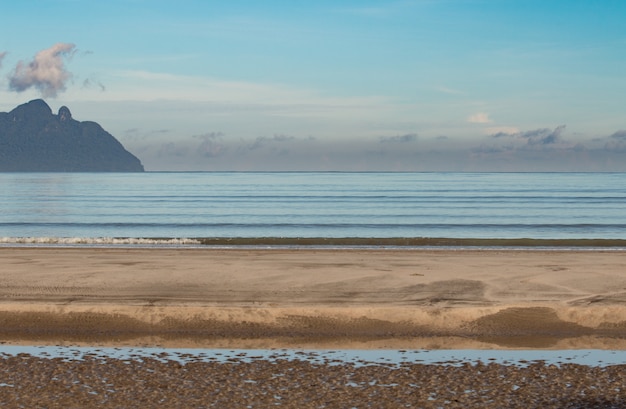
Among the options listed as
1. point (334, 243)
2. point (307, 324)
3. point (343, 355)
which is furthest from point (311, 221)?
point (343, 355)

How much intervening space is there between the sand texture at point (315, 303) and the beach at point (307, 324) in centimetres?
3

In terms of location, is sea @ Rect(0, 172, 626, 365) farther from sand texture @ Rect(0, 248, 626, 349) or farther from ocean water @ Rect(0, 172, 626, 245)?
sand texture @ Rect(0, 248, 626, 349)

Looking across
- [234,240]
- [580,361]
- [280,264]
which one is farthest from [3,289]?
[234,240]

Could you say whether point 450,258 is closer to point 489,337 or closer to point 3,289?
point 489,337

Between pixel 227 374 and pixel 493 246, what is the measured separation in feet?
77.3

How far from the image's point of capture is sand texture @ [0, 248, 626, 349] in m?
12.5

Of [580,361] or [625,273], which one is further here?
[625,273]

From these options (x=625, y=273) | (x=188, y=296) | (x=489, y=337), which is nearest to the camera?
(x=489, y=337)

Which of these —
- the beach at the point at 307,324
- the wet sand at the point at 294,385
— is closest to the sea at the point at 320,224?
the beach at the point at 307,324

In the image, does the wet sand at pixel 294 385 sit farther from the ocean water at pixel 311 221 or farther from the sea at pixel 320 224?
the ocean water at pixel 311 221

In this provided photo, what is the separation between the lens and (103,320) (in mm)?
13242

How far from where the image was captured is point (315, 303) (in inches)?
568

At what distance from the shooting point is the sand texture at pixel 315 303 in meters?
12.5

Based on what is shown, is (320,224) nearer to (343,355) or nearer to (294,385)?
(343,355)
